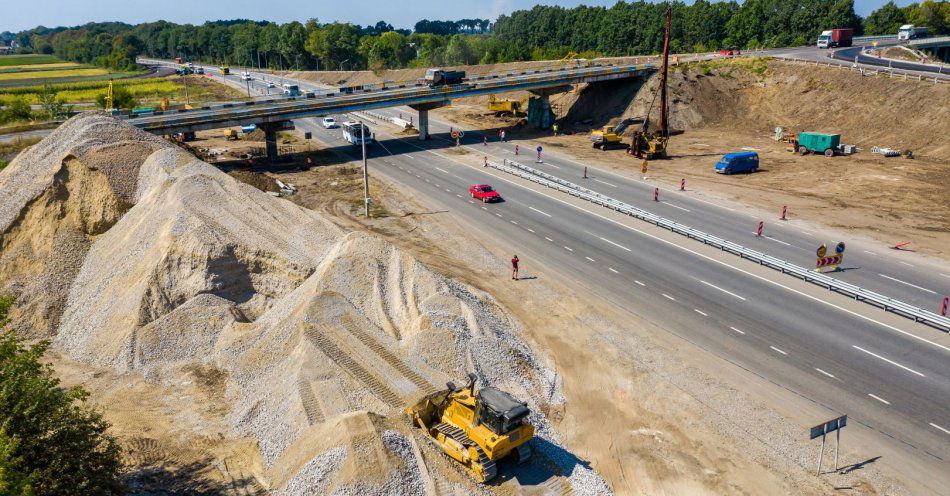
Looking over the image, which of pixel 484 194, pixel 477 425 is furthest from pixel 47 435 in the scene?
pixel 484 194

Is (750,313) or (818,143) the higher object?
(818,143)

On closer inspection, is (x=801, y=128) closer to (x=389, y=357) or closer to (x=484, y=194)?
(x=484, y=194)

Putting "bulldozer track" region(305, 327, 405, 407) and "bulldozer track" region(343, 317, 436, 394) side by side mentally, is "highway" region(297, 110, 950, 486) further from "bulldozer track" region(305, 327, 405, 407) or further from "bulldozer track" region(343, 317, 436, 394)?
"bulldozer track" region(305, 327, 405, 407)

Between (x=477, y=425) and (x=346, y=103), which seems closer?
(x=477, y=425)

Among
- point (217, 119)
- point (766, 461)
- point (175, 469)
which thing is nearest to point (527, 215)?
point (766, 461)

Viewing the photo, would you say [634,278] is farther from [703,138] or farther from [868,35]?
[868,35]

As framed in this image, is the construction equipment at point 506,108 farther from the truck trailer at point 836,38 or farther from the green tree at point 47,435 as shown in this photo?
the green tree at point 47,435
